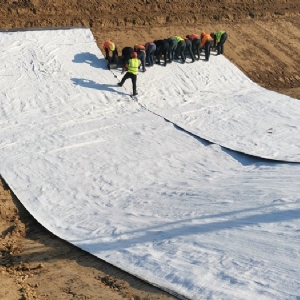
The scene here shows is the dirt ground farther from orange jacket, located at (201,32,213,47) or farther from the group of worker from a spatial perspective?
orange jacket, located at (201,32,213,47)

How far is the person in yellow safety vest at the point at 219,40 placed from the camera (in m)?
16.0

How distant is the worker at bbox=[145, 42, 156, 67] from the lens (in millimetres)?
14328

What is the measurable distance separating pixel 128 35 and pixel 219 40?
10.1ft

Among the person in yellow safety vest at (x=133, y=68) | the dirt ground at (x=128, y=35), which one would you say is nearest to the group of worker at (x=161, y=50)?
the person in yellow safety vest at (x=133, y=68)

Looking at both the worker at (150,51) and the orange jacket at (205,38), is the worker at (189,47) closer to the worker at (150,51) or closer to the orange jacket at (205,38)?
the orange jacket at (205,38)

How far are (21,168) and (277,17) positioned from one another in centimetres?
1402

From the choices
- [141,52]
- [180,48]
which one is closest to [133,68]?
[141,52]

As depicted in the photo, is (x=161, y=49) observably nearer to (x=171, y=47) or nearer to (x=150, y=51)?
(x=171, y=47)

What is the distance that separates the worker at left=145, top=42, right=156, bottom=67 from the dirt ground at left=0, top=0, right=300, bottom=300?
1.59 m

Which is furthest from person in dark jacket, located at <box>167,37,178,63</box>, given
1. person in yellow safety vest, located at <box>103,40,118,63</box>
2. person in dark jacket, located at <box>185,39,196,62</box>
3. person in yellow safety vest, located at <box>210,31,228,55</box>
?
person in yellow safety vest, located at <box>210,31,228,55</box>

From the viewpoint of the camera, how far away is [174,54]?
15289 mm

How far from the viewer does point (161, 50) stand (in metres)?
14.7

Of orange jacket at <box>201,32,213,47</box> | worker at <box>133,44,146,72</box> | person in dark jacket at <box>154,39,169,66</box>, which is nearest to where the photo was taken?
worker at <box>133,44,146,72</box>

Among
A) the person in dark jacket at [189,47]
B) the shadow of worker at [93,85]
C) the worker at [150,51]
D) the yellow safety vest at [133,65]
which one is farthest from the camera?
the person in dark jacket at [189,47]
